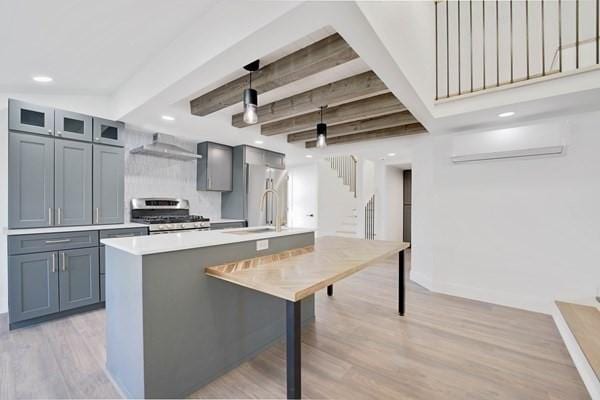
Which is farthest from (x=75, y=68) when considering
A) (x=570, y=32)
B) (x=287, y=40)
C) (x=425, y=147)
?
(x=570, y=32)

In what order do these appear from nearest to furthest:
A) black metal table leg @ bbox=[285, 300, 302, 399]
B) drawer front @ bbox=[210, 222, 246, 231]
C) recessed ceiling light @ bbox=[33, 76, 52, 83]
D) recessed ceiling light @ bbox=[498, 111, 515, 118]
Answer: black metal table leg @ bbox=[285, 300, 302, 399]
recessed ceiling light @ bbox=[33, 76, 52, 83]
recessed ceiling light @ bbox=[498, 111, 515, 118]
drawer front @ bbox=[210, 222, 246, 231]

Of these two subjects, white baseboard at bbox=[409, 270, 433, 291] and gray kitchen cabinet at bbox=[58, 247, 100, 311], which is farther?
white baseboard at bbox=[409, 270, 433, 291]

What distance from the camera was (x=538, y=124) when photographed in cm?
293

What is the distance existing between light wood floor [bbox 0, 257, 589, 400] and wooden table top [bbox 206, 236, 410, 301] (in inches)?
31.1

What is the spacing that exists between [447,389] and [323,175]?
5.60m

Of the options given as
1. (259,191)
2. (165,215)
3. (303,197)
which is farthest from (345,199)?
(165,215)

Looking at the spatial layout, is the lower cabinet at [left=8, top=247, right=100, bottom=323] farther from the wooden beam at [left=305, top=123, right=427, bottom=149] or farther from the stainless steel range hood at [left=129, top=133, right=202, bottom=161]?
the wooden beam at [left=305, top=123, right=427, bottom=149]

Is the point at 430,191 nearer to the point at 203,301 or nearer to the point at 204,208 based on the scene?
the point at 203,301

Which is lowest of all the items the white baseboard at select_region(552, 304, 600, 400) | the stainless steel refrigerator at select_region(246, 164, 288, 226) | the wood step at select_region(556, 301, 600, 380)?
the white baseboard at select_region(552, 304, 600, 400)

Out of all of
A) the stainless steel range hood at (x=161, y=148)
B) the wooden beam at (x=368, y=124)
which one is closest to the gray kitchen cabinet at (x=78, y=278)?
the stainless steel range hood at (x=161, y=148)

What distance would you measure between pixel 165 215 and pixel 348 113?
3.15 metres

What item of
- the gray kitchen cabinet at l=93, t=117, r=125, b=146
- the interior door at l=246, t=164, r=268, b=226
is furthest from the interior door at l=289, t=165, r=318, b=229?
the gray kitchen cabinet at l=93, t=117, r=125, b=146

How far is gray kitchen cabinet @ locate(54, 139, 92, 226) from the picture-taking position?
2.87m

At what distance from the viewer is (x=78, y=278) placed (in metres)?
2.88
